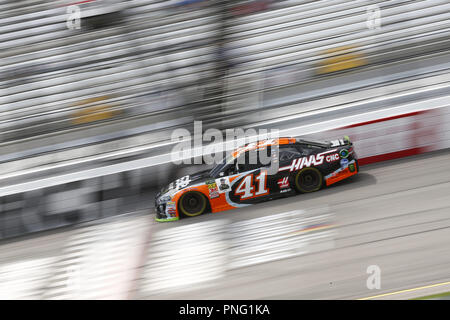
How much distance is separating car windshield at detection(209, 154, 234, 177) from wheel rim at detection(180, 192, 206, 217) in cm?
44

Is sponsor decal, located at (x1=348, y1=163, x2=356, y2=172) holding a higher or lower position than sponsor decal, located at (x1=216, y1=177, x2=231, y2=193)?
higher

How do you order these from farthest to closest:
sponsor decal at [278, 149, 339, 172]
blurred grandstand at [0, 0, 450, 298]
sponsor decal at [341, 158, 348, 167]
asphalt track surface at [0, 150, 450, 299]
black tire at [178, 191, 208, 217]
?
blurred grandstand at [0, 0, 450, 298], black tire at [178, 191, 208, 217], sponsor decal at [341, 158, 348, 167], sponsor decal at [278, 149, 339, 172], asphalt track surface at [0, 150, 450, 299]

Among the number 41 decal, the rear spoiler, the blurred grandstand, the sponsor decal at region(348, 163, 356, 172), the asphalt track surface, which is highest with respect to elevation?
the blurred grandstand

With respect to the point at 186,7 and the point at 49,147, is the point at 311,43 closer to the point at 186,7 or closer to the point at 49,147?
the point at 186,7

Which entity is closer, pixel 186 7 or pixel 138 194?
pixel 138 194

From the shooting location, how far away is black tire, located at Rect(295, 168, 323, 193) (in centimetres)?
811

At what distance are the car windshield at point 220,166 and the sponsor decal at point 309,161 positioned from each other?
2.83ft

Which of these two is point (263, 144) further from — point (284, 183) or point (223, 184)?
point (223, 184)

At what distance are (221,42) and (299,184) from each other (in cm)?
596

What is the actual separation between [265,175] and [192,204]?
1.35 meters

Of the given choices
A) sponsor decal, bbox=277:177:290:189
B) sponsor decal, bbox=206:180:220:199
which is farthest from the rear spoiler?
sponsor decal, bbox=206:180:220:199

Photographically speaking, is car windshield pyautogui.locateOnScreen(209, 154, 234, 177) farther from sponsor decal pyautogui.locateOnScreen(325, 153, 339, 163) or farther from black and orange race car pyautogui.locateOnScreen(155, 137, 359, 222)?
sponsor decal pyautogui.locateOnScreen(325, 153, 339, 163)
